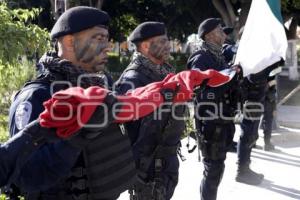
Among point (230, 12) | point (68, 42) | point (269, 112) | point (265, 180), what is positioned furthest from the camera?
point (230, 12)

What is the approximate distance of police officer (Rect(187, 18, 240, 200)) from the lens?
4316 mm

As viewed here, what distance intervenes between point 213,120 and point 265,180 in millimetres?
1948

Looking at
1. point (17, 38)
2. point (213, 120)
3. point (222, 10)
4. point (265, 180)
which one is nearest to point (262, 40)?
point (213, 120)

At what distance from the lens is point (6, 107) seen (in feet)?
22.7

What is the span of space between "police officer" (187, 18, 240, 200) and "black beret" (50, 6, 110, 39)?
7.08ft

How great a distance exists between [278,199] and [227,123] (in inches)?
55.0

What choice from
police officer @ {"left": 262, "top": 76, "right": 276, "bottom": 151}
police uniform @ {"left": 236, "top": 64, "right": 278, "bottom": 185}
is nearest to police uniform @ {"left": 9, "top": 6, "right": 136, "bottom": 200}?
police uniform @ {"left": 236, "top": 64, "right": 278, "bottom": 185}

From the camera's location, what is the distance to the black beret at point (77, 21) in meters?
2.21

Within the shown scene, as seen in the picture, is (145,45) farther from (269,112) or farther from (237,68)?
(269,112)

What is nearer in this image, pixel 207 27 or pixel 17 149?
pixel 17 149

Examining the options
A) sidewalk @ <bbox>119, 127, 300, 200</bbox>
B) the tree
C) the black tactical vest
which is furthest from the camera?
the tree

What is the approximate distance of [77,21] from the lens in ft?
7.24

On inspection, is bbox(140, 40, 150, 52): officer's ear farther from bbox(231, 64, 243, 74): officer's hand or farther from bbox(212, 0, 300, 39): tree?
bbox(212, 0, 300, 39): tree

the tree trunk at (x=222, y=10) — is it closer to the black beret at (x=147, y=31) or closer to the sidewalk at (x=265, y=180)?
the sidewalk at (x=265, y=180)
